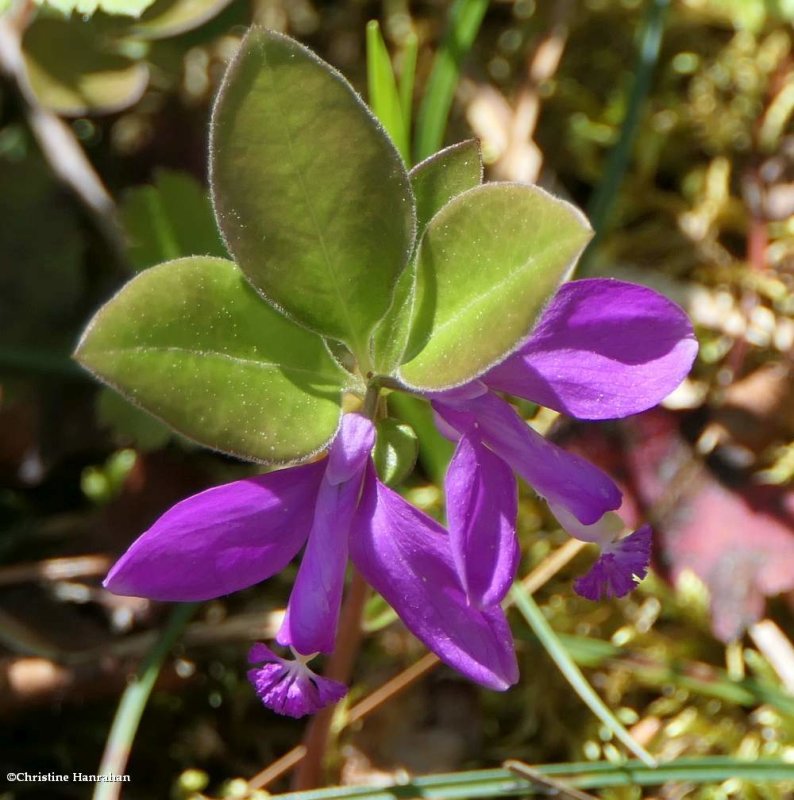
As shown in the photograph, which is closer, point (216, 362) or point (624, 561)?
point (216, 362)

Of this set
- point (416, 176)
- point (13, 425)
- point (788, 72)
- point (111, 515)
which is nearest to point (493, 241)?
point (416, 176)

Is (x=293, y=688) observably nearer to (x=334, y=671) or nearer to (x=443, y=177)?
(x=334, y=671)

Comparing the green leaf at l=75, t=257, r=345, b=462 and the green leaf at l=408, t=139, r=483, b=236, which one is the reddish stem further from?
the green leaf at l=408, t=139, r=483, b=236

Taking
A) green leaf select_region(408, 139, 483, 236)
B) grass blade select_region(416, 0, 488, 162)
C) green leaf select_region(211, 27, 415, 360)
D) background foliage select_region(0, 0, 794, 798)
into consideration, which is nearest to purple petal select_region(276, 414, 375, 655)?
green leaf select_region(211, 27, 415, 360)

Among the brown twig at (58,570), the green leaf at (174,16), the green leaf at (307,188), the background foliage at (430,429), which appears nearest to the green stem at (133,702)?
the background foliage at (430,429)

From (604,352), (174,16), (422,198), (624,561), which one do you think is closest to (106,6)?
(174,16)

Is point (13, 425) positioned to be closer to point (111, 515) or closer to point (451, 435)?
point (111, 515)
